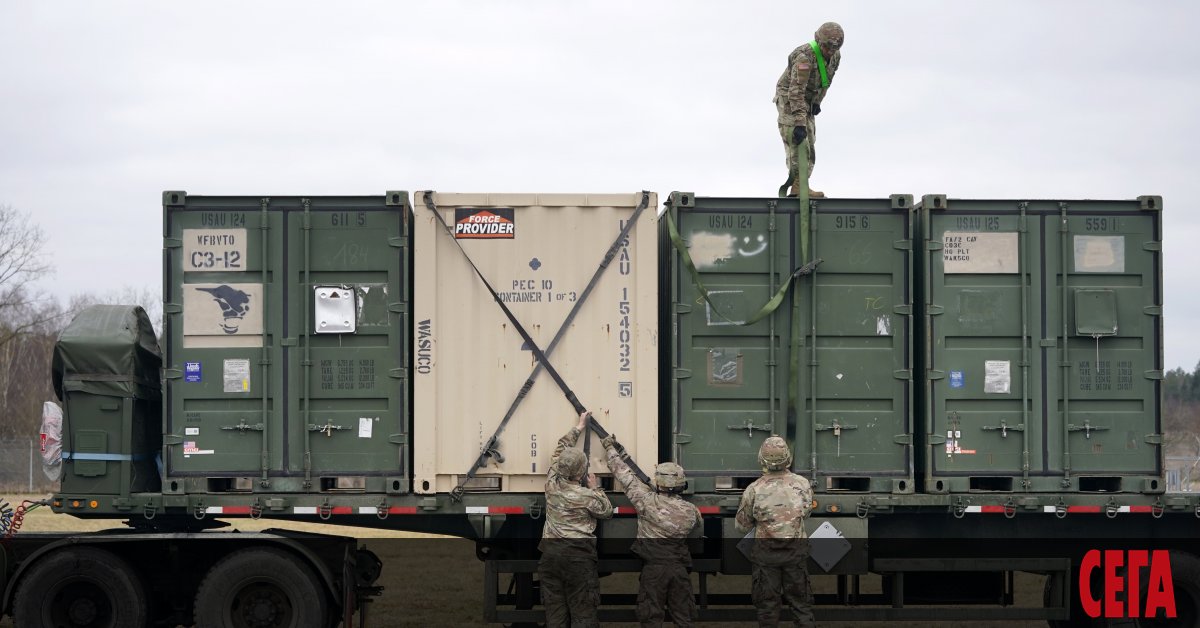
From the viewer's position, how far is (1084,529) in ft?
32.7

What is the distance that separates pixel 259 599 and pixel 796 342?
15.5 feet

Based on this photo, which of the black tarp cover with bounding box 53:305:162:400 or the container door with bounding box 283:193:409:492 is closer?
the container door with bounding box 283:193:409:492

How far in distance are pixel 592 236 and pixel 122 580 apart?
463 cm

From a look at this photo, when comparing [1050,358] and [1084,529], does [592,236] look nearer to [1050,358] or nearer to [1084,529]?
[1050,358]

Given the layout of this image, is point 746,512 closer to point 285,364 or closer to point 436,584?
point 285,364

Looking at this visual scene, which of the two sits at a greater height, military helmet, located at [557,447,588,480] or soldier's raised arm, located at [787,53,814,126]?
soldier's raised arm, located at [787,53,814,126]

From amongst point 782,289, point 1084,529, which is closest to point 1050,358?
point 1084,529

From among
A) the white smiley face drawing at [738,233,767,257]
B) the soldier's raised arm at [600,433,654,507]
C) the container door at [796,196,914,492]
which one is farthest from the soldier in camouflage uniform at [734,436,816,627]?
the white smiley face drawing at [738,233,767,257]

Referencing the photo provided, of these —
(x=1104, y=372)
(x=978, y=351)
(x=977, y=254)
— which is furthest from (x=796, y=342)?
(x=1104, y=372)

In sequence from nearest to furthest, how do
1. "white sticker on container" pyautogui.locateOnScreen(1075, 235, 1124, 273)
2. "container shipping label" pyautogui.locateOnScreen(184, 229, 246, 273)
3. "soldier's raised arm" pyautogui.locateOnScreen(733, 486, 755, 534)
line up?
"soldier's raised arm" pyautogui.locateOnScreen(733, 486, 755, 534) < "container shipping label" pyautogui.locateOnScreen(184, 229, 246, 273) < "white sticker on container" pyautogui.locateOnScreen(1075, 235, 1124, 273)

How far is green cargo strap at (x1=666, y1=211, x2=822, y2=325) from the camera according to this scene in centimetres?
941

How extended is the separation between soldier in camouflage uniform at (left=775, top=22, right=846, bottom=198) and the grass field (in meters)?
3.80

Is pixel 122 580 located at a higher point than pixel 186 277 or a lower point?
lower

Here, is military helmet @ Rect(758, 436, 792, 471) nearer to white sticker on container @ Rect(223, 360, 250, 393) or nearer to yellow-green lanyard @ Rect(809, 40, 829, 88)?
yellow-green lanyard @ Rect(809, 40, 829, 88)
